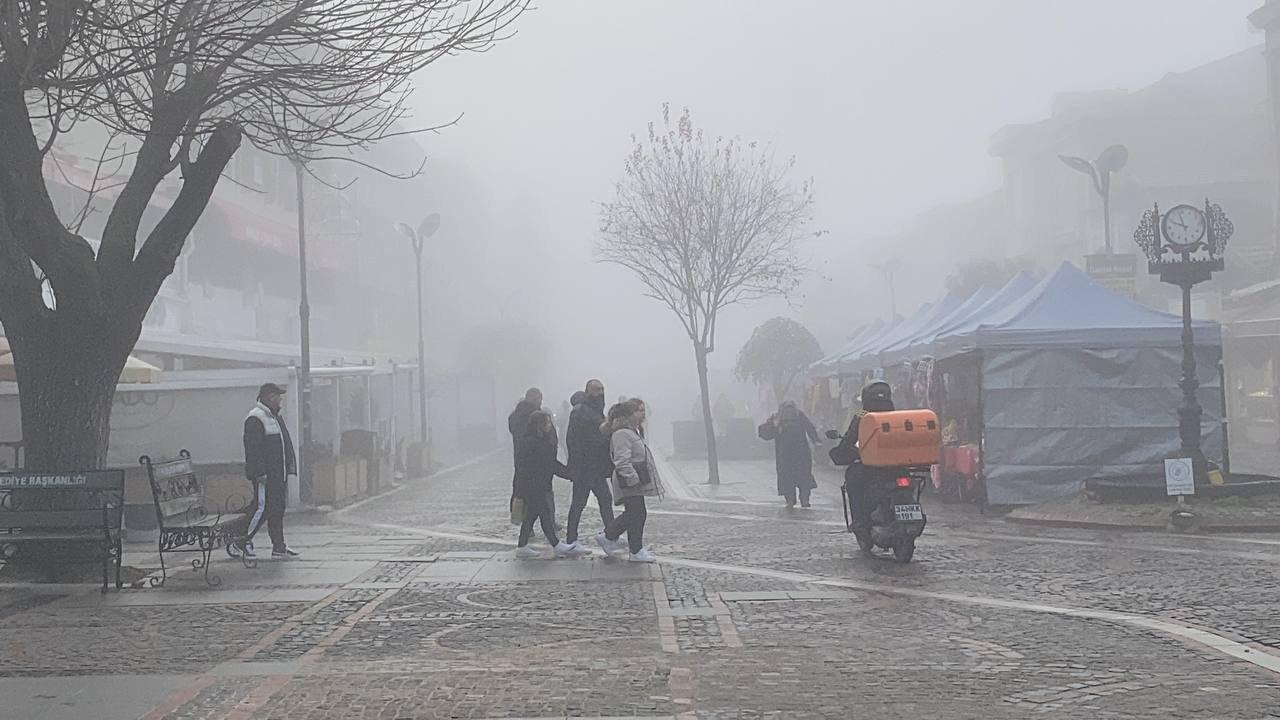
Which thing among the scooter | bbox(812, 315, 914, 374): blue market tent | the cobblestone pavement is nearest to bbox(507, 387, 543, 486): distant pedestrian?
the cobblestone pavement

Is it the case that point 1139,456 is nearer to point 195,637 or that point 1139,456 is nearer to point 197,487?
point 197,487

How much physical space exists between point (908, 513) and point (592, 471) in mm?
3485

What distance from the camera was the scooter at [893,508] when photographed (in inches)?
465

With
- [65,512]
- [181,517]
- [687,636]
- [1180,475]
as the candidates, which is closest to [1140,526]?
[1180,475]

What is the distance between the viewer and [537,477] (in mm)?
13359

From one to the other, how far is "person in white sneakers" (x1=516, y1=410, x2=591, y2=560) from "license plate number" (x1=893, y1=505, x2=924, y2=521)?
3.39 metres

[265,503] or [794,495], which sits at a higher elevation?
[265,503]

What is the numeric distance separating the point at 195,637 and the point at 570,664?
2.78 metres

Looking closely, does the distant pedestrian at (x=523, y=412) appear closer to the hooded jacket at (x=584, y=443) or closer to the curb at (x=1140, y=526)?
the hooded jacket at (x=584, y=443)

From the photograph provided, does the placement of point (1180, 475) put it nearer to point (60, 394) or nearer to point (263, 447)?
point (263, 447)

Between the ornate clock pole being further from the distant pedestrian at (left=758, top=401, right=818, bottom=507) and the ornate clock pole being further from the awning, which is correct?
the awning

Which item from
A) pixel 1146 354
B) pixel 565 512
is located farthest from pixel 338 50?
pixel 1146 354

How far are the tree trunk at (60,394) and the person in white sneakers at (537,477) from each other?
4.12 meters

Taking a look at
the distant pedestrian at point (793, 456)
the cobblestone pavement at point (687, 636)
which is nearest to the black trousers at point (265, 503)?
the cobblestone pavement at point (687, 636)
